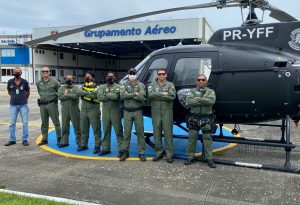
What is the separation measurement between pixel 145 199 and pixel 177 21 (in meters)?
36.4

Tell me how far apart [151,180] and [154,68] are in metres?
2.57

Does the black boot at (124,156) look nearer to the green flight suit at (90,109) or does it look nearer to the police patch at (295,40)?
the green flight suit at (90,109)

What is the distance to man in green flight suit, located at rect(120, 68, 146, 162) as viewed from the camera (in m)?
6.41

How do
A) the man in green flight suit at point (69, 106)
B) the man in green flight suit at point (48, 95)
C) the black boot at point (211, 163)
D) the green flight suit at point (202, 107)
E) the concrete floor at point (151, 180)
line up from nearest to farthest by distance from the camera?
the concrete floor at point (151, 180)
the green flight suit at point (202, 107)
the black boot at point (211, 163)
the man in green flight suit at point (69, 106)
the man in green flight suit at point (48, 95)

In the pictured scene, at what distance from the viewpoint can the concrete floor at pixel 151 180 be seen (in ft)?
15.4

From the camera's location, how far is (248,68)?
6203mm

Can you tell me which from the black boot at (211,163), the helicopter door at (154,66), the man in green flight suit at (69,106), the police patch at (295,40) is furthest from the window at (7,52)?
the police patch at (295,40)

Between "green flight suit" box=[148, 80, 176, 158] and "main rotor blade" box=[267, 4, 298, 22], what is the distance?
228cm

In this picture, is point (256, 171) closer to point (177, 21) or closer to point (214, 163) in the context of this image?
point (214, 163)

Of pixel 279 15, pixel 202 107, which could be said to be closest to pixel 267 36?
pixel 279 15

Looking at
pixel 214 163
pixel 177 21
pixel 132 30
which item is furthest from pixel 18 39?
pixel 214 163

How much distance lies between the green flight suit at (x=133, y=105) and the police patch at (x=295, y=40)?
9.87 ft

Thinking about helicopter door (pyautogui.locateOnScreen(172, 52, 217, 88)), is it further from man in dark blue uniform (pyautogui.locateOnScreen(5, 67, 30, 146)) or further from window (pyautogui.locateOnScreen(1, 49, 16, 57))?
window (pyautogui.locateOnScreen(1, 49, 16, 57))

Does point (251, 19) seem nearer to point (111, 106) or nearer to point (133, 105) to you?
point (133, 105)
